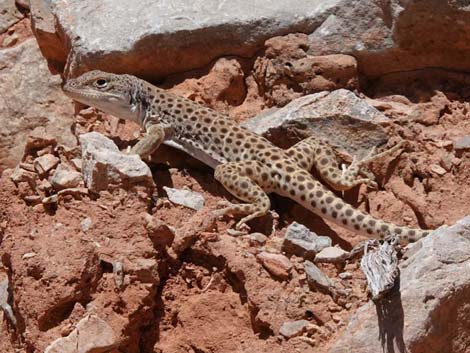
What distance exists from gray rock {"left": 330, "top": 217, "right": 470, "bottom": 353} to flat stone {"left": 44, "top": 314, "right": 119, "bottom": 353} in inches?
52.8

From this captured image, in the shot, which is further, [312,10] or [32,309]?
[312,10]

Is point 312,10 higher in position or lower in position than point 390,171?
higher

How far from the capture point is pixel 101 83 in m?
8.09

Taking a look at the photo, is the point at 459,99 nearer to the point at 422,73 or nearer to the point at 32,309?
the point at 422,73

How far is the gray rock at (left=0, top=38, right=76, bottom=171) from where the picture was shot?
841 cm

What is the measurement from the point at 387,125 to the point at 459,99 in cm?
76


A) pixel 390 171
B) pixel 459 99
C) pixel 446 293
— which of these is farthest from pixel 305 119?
pixel 446 293

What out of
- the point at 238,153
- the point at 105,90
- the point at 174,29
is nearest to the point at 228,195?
the point at 238,153

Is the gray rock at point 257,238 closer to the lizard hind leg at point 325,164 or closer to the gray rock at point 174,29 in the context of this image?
the lizard hind leg at point 325,164

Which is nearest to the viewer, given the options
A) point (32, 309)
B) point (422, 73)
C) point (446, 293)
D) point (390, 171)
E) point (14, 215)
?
point (446, 293)

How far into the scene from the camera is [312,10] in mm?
8031

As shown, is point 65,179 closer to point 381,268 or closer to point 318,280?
point 318,280

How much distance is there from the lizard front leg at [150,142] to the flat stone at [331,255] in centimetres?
194

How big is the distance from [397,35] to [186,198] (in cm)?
231
